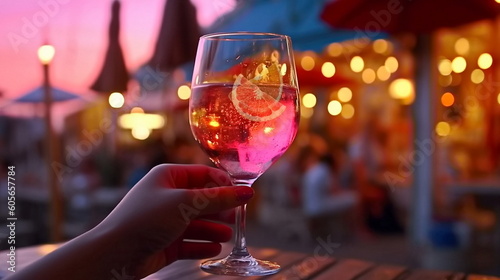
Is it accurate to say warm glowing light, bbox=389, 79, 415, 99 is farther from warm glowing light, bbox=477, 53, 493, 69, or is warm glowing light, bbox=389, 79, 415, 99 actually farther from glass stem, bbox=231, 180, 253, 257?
glass stem, bbox=231, 180, 253, 257

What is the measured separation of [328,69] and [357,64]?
1563mm

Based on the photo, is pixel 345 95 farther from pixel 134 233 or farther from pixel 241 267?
pixel 134 233

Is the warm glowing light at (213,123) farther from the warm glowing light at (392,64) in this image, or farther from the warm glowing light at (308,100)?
the warm glowing light at (308,100)

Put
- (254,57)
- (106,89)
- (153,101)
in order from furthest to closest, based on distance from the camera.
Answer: (153,101), (106,89), (254,57)

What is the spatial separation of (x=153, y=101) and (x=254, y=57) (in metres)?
10.8

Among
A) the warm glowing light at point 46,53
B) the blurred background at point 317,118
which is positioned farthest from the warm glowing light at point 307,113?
the warm glowing light at point 46,53

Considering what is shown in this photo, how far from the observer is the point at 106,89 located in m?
4.35

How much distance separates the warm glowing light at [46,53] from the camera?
4.27 meters

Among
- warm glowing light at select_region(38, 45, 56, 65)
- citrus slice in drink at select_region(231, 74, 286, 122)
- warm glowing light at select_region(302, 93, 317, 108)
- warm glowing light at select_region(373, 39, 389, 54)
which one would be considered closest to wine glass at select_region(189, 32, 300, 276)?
citrus slice in drink at select_region(231, 74, 286, 122)

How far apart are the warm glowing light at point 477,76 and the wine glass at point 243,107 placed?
9430 mm

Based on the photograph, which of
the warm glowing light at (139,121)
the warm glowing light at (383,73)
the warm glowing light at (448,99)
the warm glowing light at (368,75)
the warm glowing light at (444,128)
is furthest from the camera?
the warm glowing light at (139,121)

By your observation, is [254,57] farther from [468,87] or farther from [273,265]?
[468,87]

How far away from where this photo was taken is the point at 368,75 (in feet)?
37.6

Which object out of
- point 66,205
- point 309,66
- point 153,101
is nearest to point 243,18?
point 66,205
